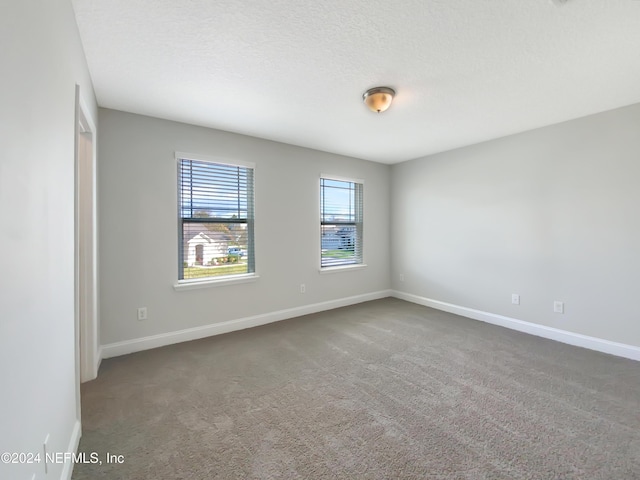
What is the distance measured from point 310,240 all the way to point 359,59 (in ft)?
8.64

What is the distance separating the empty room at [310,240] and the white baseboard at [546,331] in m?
0.02

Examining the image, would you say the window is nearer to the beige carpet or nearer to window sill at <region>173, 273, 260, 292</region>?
window sill at <region>173, 273, 260, 292</region>

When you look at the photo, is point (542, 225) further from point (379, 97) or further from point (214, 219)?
point (214, 219)

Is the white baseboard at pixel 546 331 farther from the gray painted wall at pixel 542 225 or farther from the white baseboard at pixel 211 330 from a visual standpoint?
the white baseboard at pixel 211 330

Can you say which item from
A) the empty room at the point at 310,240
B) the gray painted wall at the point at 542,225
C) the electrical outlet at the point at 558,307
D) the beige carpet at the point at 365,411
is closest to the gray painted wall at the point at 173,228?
the empty room at the point at 310,240

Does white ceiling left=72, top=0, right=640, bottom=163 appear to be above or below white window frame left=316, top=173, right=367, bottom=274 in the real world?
above

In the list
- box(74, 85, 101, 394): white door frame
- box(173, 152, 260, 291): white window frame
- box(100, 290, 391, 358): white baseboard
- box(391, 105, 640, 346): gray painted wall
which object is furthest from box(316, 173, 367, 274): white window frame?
box(74, 85, 101, 394): white door frame

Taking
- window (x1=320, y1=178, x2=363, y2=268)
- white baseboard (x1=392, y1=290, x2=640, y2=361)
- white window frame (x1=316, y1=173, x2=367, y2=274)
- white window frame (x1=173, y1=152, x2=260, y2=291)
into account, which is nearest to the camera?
white baseboard (x1=392, y1=290, x2=640, y2=361)

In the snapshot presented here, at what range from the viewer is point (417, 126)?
3.34m

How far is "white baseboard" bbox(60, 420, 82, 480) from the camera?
4.52 ft

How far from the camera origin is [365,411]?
2.01m

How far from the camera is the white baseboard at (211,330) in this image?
288cm

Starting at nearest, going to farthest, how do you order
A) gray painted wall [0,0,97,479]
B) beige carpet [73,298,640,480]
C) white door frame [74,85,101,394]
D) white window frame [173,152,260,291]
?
gray painted wall [0,0,97,479]
beige carpet [73,298,640,480]
white door frame [74,85,101,394]
white window frame [173,152,260,291]

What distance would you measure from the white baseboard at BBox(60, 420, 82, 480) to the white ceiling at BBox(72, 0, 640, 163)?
245cm
